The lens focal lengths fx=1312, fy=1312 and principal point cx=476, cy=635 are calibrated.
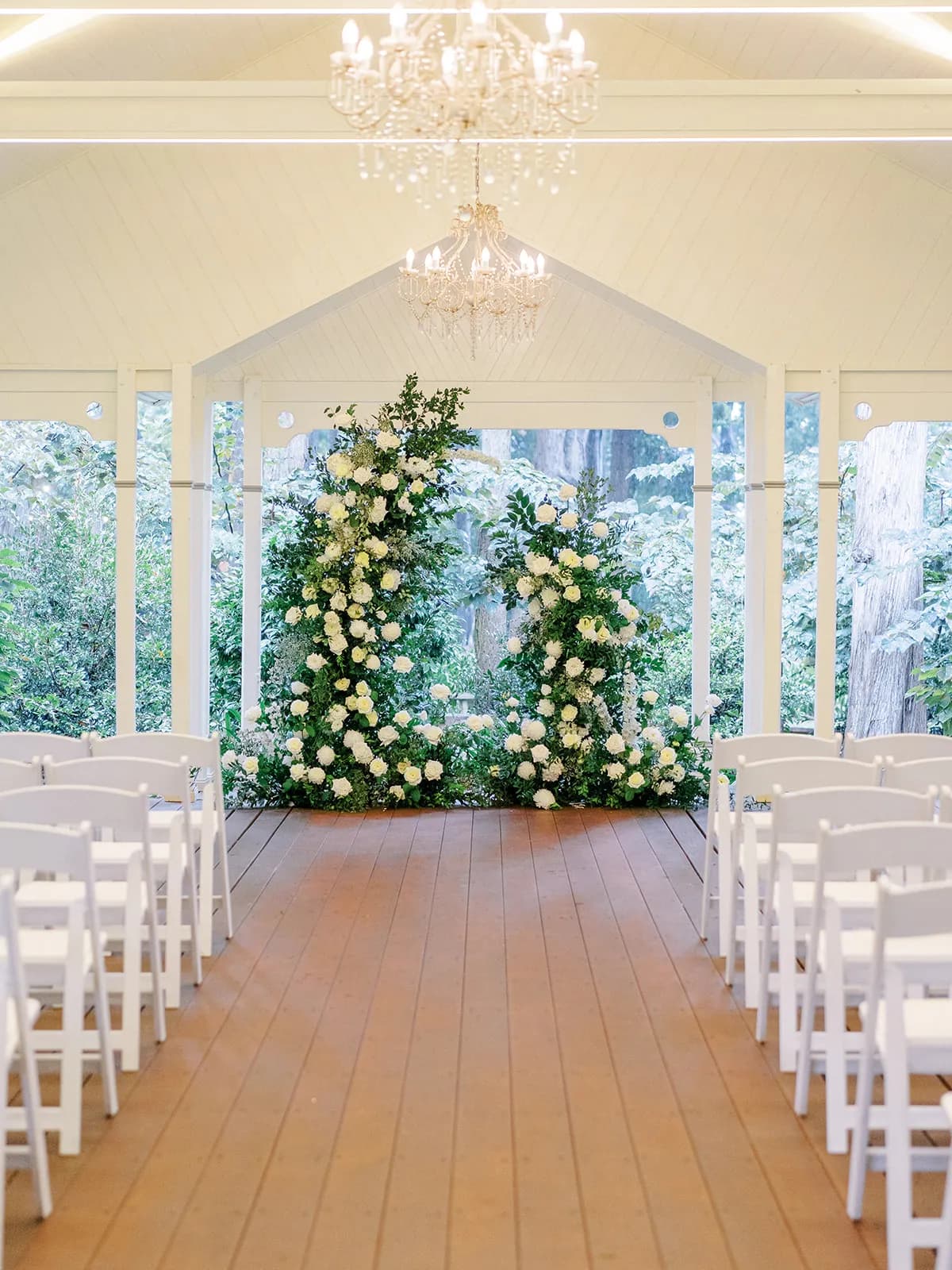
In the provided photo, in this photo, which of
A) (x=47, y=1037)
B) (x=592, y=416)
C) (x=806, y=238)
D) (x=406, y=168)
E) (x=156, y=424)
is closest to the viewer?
(x=47, y=1037)

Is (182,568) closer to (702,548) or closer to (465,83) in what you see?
(702,548)

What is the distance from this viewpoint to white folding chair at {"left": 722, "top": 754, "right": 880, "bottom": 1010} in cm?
443

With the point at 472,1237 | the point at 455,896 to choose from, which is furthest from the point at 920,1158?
the point at 455,896

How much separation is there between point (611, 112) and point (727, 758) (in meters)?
3.54

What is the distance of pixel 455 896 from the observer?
5852 mm

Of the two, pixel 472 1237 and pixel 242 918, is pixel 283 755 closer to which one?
pixel 242 918

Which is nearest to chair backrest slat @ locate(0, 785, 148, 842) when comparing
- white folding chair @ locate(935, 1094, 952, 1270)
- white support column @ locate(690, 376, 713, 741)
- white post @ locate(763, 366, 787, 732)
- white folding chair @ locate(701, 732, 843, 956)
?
white folding chair @ locate(701, 732, 843, 956)

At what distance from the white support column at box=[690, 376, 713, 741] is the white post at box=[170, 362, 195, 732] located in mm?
3425

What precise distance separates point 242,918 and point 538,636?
313 cm

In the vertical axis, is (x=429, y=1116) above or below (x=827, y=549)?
below

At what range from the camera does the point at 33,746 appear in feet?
17.0

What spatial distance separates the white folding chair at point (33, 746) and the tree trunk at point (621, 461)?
1009 centimetres

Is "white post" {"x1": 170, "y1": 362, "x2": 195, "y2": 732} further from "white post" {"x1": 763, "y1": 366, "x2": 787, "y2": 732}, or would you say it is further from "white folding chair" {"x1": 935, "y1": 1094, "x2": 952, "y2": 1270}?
"white folding chair" {"x1": 935, "y1": 1094, "x2": 952, "y2": 1270}

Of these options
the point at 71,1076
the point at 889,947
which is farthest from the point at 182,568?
the point at 889,947
